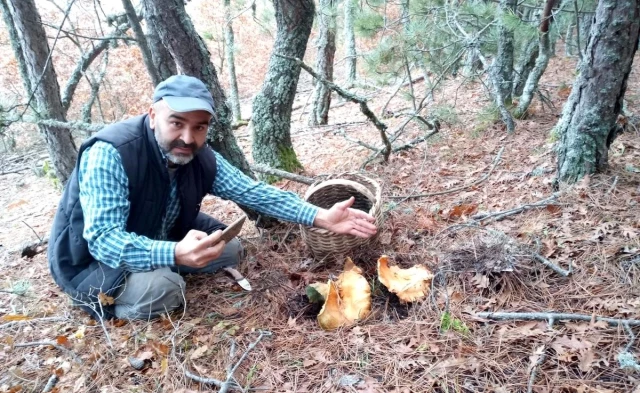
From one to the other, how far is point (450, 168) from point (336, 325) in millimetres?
2569

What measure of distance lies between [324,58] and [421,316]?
5627mm

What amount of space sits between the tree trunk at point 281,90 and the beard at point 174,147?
2.08 meters

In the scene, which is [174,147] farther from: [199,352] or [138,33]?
[138,33]

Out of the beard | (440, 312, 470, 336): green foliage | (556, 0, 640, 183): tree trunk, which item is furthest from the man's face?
(556, 0, 640, 183): tree trunk

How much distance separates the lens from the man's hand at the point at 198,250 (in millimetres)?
1989

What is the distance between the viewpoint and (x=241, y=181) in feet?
9.24

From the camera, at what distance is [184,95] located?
223cm

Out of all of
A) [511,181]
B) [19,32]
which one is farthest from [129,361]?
[19,32]

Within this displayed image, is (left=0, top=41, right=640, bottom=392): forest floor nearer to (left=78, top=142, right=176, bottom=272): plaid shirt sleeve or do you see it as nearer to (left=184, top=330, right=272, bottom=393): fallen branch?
(left=184, top=330, right=272, bottom=393): fallen branch

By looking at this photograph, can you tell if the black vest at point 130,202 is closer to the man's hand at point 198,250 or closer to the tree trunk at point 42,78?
the man's hand at point 198,250

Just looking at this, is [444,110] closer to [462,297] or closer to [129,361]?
[462,297]

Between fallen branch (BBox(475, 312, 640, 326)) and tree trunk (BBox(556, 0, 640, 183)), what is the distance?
1.49 metres

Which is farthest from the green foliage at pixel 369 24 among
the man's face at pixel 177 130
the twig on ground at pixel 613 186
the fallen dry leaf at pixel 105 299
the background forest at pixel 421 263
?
the fallen dry leaf at pixel 105 299


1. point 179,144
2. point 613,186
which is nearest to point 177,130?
point 179,144
